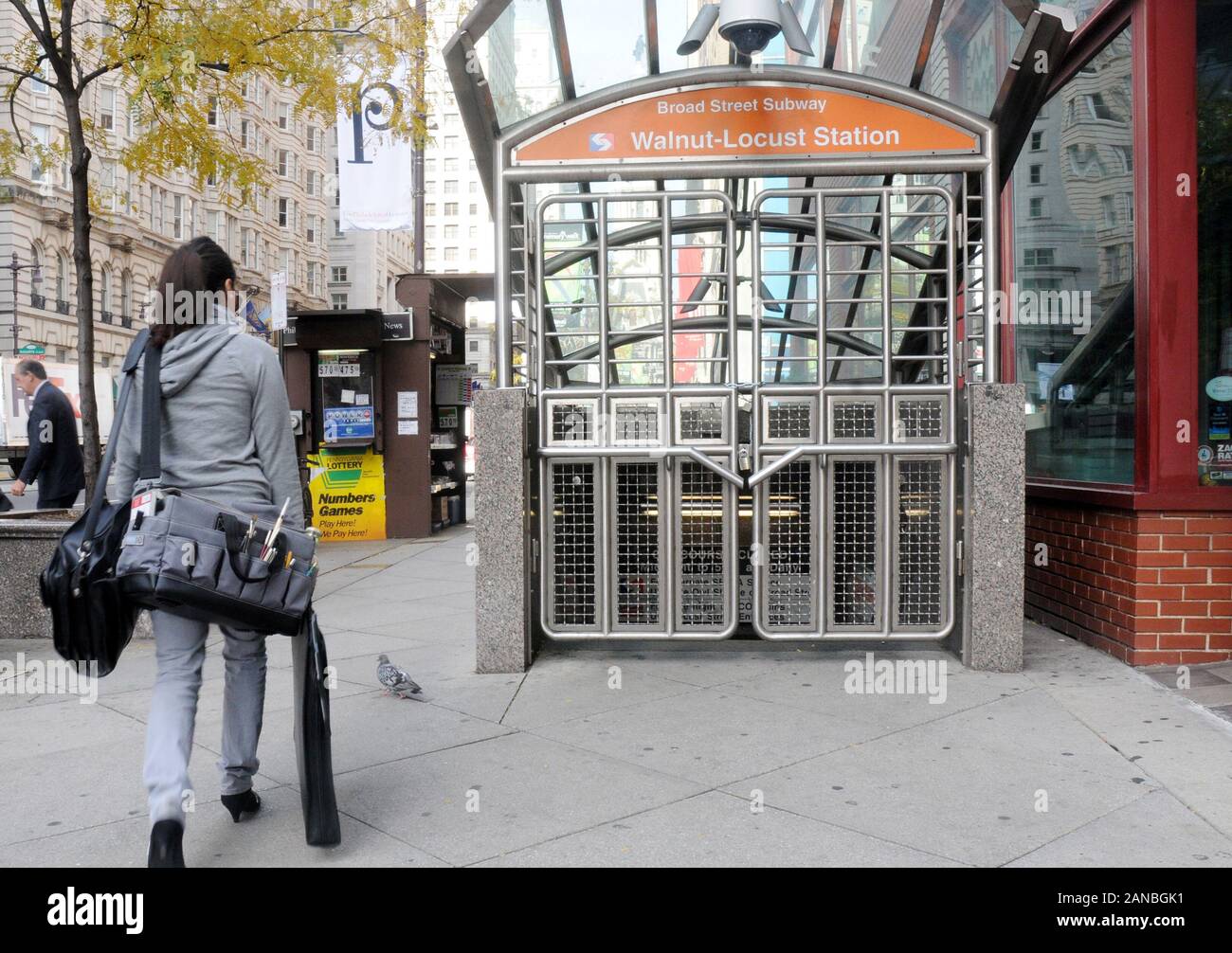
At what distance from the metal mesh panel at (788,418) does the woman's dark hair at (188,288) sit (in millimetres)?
3329

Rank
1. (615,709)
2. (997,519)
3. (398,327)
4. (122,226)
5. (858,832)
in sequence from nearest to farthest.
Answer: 1. (858,832)
2. (615,709)
3. (997,519)
4. (398,327)
5. (122,226)

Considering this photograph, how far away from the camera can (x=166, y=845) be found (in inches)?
125

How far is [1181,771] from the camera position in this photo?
4250mm

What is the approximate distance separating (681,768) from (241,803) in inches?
65.6

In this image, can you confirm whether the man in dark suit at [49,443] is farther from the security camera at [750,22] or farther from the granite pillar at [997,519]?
the granite pillar at [997,519]

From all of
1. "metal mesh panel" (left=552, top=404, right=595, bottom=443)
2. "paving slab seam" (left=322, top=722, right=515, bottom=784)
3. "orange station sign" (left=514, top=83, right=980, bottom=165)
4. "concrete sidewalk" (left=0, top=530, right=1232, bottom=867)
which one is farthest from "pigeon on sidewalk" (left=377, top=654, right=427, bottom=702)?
"orange station sign" (left=514, top=83, right=980, bottom=165)

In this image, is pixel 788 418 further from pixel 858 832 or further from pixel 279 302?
pixel 279 302

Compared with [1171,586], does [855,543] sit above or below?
above

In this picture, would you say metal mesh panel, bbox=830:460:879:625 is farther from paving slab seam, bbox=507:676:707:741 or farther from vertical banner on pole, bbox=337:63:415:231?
vertical banner on pole, bbox=337:63:415:231

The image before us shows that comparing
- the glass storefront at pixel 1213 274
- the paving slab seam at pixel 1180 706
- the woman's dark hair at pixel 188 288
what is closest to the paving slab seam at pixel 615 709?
the paving slab seam at pixel 1180 706

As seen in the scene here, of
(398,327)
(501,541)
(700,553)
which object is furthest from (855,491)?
(398,327)

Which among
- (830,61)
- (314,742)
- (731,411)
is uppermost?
(830,61)
